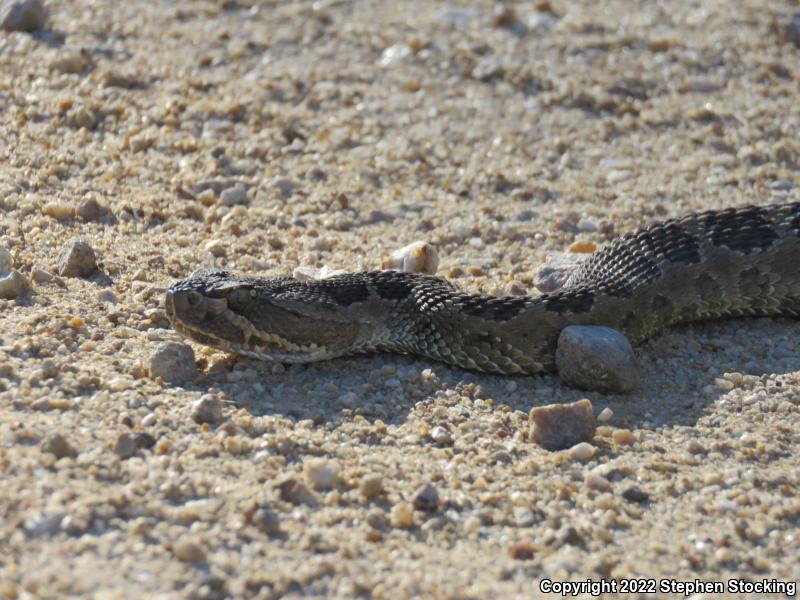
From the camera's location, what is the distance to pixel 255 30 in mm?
9992

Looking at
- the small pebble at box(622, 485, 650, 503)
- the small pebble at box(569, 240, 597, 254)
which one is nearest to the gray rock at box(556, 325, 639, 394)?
the small pebble at box(622, 485, 650, 503)

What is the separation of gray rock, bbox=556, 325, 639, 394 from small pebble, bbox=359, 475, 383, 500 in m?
1.53

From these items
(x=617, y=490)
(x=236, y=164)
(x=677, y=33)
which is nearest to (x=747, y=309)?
(x=617, y=490)

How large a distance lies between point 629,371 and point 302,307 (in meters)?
1.63

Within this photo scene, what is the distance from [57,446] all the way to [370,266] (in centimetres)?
276

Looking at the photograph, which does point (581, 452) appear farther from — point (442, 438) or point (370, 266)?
point (370, 266)

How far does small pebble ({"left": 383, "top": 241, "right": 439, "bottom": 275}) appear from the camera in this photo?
6902 millimetres

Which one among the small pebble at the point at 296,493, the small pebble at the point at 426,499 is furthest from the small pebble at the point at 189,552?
the small pebble at the point at 426,499

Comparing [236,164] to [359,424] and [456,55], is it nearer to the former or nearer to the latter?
[456,55]

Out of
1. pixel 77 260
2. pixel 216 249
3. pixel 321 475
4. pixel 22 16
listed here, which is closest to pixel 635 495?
pixel 321 475

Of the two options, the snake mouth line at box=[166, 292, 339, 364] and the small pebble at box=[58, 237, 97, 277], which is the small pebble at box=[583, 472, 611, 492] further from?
the small pebble at box=[58, 237, 97, 277]

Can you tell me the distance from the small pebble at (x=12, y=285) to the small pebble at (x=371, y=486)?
2392 millimetres

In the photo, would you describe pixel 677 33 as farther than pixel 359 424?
Yes

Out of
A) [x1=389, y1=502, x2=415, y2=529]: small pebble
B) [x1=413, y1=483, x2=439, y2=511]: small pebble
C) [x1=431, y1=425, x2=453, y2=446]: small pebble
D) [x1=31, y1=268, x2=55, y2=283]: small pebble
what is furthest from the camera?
[x1=31, y1=268, x2=55, y2=283]: small pebble
